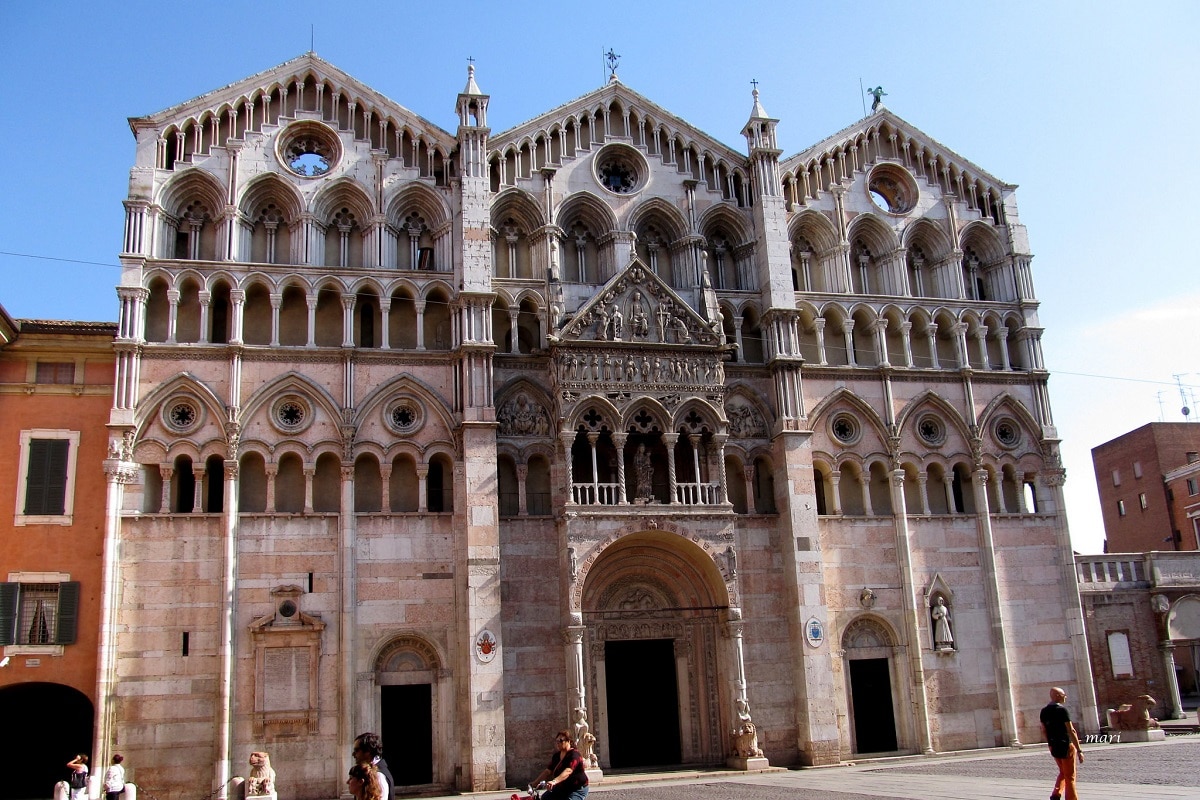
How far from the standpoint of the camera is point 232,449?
28.6 meters

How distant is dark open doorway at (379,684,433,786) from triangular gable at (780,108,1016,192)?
65.3 feet

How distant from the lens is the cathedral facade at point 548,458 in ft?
91.7

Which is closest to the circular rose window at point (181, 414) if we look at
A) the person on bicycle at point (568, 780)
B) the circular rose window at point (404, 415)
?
the circular rose window at point (404, 415)

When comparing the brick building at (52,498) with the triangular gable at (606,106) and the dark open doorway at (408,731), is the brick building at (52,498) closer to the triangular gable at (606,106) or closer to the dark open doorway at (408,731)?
the dark open doorway at (408,731)

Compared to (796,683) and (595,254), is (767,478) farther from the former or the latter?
(595,254)

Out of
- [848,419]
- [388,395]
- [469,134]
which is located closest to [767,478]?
[848,419]

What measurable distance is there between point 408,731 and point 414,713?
472 mm

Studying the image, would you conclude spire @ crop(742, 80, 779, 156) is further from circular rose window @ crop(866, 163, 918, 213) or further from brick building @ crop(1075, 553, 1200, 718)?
brick building @ crop(1075, 553, 1200, 718)

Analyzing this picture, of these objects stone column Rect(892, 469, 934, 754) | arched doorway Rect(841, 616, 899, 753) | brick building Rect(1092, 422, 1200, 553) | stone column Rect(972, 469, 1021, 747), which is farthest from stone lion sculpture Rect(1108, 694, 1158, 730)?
brick building Rect(1092, 422, 1200, 553)

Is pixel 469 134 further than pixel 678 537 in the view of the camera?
Yes

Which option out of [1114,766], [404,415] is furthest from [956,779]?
[404,415]

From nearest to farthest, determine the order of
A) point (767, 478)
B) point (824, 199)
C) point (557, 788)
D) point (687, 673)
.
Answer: point (557, 788) → point (687, 673) → point (767, 478) → point (824, 199)

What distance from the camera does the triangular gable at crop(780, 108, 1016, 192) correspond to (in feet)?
117

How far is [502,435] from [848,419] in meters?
10.9
